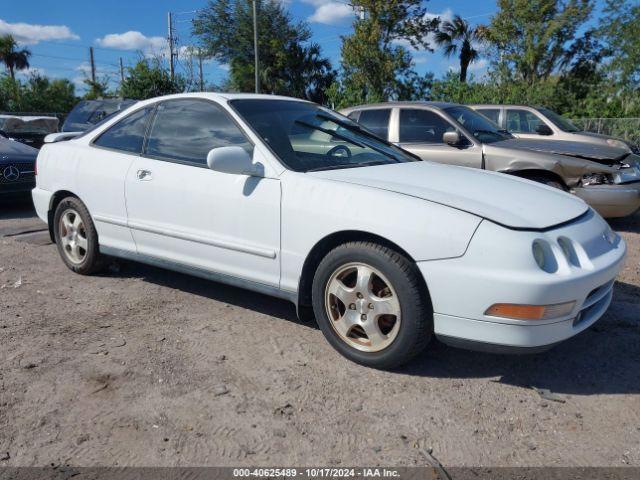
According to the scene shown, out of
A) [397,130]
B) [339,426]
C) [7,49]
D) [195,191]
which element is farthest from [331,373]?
[7,49]

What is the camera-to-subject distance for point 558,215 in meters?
3.16

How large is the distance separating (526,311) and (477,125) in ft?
18.2

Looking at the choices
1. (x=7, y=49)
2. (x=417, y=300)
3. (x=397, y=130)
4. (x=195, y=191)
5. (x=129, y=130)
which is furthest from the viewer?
(x=7, y=49)

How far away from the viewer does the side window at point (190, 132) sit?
3.92 meters

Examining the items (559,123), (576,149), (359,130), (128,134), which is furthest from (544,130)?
(128,134)

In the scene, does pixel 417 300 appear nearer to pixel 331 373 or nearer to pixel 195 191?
pixel 331 373

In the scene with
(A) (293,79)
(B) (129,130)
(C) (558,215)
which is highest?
(A) (293,79)

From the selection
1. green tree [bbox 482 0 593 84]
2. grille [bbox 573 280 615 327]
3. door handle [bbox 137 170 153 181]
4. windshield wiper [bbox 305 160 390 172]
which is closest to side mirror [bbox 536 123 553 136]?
windshield wiper [bbox 305 160 390 172]

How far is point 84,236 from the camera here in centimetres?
484

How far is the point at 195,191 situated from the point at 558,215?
2.26m

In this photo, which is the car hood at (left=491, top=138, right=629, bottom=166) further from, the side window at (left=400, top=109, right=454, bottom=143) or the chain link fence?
the chain link fence

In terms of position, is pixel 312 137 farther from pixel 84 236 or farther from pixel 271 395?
pixel 84 236

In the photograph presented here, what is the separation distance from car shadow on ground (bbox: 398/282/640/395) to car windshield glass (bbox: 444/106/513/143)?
14.1 ft

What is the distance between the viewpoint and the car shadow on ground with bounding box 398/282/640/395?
10.3 feet
